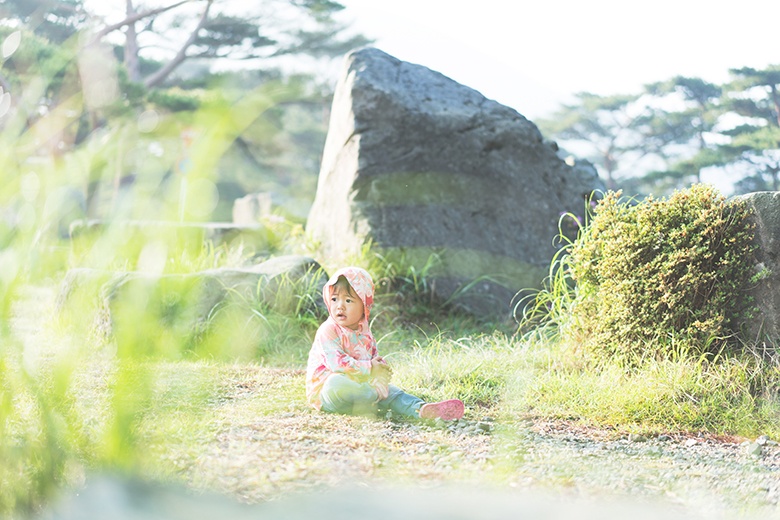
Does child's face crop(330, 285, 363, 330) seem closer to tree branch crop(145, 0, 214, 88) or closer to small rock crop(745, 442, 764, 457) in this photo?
small rock crop(745, 442, 764, 457)

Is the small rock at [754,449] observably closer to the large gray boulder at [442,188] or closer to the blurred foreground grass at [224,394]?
the blurred foreground grass at [224,394]

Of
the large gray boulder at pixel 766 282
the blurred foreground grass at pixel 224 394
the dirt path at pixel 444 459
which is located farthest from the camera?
the large gray boulder at pixel 766 282

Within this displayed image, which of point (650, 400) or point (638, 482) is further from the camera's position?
point (650, 400)

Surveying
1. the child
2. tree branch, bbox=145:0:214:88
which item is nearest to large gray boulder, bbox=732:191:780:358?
the child


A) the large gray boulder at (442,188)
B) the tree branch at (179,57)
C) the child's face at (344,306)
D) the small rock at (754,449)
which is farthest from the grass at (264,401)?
the tree branch at (179,57)

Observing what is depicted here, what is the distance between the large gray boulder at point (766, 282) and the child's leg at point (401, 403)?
194 centimetres

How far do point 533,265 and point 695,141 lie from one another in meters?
17.2

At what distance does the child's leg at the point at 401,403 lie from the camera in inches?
113

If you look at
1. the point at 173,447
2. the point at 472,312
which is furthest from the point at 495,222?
the point at 173,447

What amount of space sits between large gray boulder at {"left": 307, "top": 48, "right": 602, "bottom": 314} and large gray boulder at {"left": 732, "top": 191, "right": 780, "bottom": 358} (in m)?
2.67

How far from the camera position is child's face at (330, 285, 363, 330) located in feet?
9.91

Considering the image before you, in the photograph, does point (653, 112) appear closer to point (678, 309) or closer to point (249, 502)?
point (678, 309)

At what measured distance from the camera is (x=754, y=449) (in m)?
2.53

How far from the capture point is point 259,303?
4820 millimetres
